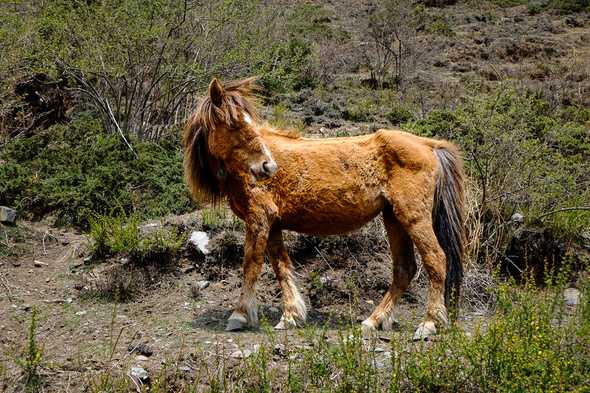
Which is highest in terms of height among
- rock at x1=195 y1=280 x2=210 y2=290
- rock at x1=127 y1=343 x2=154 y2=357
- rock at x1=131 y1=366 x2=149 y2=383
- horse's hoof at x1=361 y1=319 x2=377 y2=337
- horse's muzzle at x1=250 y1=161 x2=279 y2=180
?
horse's muzzle at x1=250 y1=161 x2=279 y2=180

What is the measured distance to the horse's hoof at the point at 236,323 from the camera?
525 centimetres

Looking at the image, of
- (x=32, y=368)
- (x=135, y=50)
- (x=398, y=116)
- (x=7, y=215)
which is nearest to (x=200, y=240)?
(x=32, y=368)

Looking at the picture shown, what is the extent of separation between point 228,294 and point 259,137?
190cm

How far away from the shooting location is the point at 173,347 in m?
4.98

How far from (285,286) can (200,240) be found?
172 cm

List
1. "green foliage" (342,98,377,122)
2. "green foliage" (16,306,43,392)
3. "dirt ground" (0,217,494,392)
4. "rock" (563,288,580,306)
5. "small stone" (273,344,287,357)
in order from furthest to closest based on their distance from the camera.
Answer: "green foliage" (342,98,377,122)
"rock" (563,288,580,306)
"dirt ground" (0,217,494,392)
"small stone" (273,344,287,357)
"green foliage" (16,306,43,392)

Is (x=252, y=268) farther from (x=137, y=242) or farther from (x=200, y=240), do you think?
(x=137, y=242)

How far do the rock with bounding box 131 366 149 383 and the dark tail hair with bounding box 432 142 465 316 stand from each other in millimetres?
2662

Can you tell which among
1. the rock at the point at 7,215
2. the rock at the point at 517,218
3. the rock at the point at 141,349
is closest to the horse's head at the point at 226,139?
the rock at the point at 141,349

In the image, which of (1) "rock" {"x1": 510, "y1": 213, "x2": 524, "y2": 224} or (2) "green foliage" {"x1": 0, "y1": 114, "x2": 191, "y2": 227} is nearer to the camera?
(1) "rock" {"x1": 510, "y1": 213, "x2": 524, "y2": 224}

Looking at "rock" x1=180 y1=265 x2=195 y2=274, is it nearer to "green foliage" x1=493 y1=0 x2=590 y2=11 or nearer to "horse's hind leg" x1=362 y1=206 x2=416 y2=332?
"horse's hind leg" x1=362 y1=206 x2=416 y2=332

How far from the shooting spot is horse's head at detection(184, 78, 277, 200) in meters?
5.37

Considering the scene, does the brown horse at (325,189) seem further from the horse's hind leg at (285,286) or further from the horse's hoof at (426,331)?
the horse's hoof at (426,331)

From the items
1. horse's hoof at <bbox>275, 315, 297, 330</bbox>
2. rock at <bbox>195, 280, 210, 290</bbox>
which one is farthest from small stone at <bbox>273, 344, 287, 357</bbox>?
rock at <bbox>195, 280, 210, 290</bbox>
